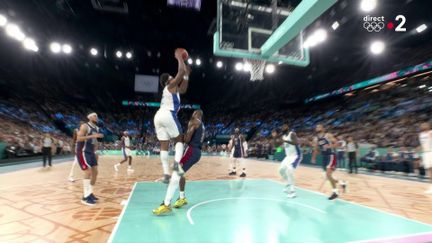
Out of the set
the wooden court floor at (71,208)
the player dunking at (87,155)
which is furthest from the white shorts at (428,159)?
the player dunking at (87,155)

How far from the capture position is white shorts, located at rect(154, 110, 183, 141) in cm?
445

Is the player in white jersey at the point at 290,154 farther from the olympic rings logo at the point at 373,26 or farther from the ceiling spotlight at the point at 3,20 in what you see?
the ceiling spotlight at the point at 3,20

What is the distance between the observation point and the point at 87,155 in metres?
5.89

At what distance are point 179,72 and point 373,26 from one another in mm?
17492

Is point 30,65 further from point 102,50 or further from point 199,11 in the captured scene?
point 199,11

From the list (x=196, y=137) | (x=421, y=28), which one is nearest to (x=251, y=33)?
(x=196, y=137)

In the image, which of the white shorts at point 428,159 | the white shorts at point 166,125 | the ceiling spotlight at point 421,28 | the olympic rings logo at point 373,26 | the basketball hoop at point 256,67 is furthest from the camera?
the ceiling spotlight at point 421,28

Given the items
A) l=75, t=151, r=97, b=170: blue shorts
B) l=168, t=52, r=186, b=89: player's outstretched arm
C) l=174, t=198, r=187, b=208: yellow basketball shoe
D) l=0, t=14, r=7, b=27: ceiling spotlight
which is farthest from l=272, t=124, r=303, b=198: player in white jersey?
l=0, t=14, r=7, b=27: ceiling spotlight

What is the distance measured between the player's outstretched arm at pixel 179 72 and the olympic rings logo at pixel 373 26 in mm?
16467

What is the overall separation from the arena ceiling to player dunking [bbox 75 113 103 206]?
Result: 7443 mm

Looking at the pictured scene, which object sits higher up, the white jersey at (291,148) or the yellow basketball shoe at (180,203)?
the white jersey at (291,148)

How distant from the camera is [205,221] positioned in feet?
14.7

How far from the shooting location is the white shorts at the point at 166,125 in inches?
175

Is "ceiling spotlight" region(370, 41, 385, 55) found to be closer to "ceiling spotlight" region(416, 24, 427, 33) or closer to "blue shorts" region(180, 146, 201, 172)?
"ceiling spotlight" region(416, 24, 427, 33)
